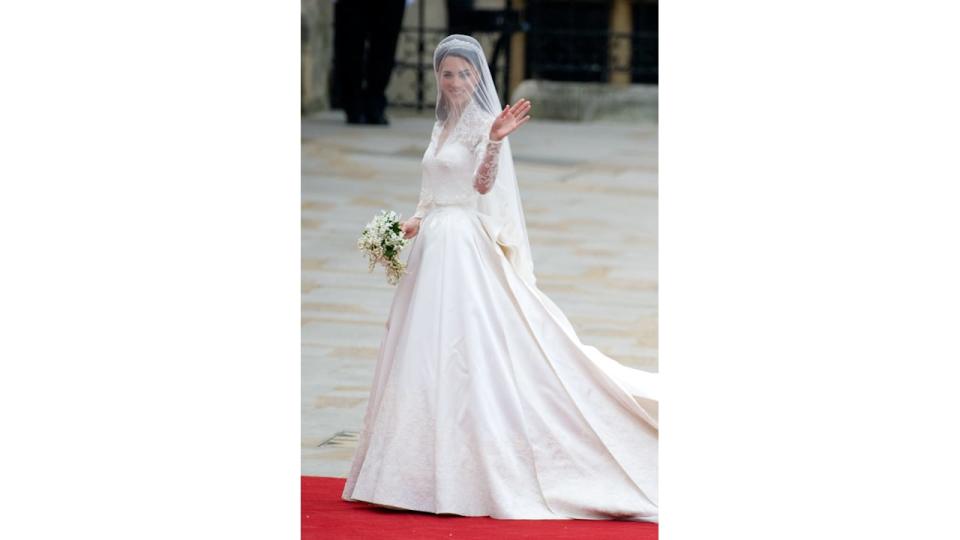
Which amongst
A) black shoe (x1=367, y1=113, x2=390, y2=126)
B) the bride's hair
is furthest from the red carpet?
black shoe (x1=367, y1=113, x2=390, y2=126)

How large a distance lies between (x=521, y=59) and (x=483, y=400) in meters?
15.3

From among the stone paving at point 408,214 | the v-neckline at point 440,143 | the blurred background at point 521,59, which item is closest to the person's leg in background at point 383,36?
the blurred background at point 521,59

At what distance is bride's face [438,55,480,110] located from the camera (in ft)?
18.0

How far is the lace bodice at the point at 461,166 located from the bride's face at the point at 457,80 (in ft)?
0.21

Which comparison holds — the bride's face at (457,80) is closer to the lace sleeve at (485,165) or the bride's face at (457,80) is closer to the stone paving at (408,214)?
the lace sleeve at (485,165)

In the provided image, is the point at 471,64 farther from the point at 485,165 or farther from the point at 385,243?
the point at 385,243

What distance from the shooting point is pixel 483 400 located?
5438mm

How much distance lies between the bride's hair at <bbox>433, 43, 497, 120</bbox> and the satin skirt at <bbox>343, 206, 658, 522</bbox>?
32 cm

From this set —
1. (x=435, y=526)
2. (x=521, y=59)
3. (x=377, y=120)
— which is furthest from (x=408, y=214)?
(x=521, y=59)

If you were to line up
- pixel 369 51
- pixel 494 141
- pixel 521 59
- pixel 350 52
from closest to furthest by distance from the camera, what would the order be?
pixel 494 141, pixel 369 51, pixel 350 52, pixel 521 59

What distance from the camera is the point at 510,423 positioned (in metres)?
5.47

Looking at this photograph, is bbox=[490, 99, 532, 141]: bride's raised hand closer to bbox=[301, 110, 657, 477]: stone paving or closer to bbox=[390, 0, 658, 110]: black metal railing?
bbox=[301, 110, 657, 477]: stone paving

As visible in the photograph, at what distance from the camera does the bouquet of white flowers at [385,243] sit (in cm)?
546
